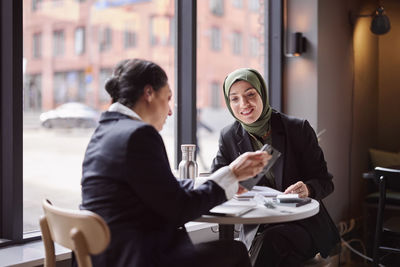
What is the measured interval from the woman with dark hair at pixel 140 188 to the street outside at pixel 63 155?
3.54 feet

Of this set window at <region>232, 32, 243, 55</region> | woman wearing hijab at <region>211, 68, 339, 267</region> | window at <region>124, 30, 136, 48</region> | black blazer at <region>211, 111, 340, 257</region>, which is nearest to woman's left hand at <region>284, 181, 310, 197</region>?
woman wearing hijab at <region>211, 68, 339, 267</region>

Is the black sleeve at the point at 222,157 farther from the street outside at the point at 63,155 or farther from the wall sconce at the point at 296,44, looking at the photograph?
the wall sconce at the point at 296,44

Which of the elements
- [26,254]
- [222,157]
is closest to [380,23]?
[222,157]

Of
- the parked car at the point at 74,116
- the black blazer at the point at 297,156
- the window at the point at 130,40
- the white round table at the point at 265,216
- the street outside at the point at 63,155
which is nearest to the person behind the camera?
the white round table at the point at 265,216

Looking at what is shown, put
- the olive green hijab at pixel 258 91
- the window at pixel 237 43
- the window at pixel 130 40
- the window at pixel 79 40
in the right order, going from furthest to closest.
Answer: the window at pixel 237 43 → the window at pixel 79 40 → the window at pixel 130 40 → the olive green hijab at pixel 258 91

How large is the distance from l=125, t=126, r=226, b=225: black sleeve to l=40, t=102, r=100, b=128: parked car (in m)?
1.88

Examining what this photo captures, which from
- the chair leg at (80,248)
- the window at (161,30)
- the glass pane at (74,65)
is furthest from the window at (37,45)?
the chair leg at (80,248)

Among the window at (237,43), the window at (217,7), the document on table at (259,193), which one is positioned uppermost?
the window at (217,7)

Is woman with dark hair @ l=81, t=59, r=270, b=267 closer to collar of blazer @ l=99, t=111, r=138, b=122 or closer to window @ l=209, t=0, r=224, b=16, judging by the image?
collar of blazer @ l=99, t=111, r=138, b=122

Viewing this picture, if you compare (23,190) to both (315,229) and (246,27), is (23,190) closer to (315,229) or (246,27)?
(315,229)

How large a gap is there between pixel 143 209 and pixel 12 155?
1.03 metres

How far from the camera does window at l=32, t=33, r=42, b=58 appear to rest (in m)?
2.90

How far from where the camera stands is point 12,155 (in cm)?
225

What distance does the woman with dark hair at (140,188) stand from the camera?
58.2 inches
